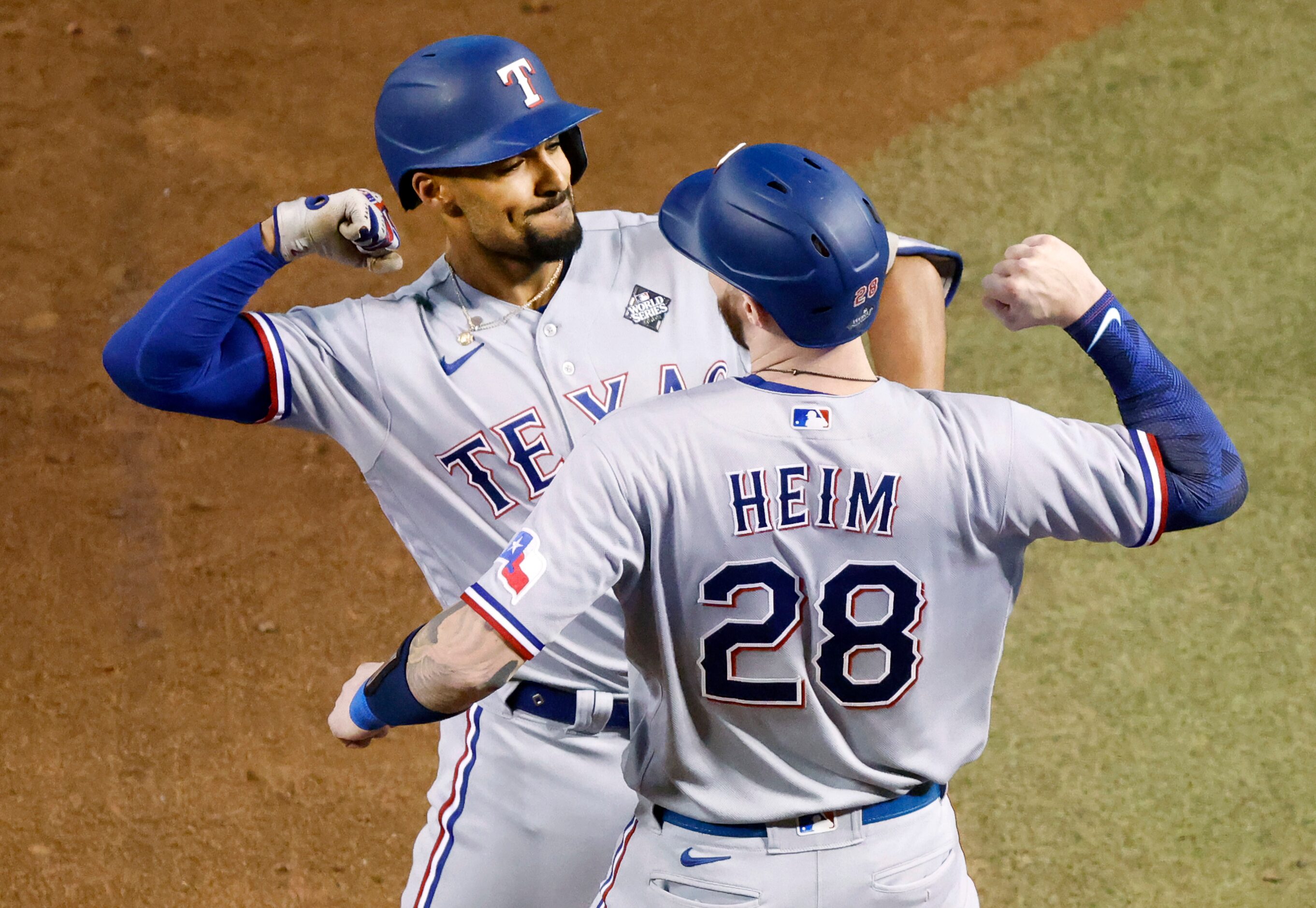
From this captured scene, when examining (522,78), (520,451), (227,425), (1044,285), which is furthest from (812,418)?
(227,425)

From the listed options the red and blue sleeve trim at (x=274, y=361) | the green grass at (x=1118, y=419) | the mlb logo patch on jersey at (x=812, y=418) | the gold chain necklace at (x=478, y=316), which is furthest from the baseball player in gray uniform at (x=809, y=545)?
the green grass at (x=1118, y=419)

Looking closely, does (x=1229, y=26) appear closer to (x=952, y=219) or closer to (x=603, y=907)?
(x=952, y=219)

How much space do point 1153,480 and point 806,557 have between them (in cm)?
50

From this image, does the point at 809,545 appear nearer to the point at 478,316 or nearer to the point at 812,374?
the point at 812,374

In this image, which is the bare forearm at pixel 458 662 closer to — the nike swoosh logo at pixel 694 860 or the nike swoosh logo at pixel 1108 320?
the nike swoosh logo at pixel 694 860

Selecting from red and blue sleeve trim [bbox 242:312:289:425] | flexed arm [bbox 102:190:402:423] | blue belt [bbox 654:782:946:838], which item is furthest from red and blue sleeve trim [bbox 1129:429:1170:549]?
red and blue sleeve trim [bbox 242:312:289:425]

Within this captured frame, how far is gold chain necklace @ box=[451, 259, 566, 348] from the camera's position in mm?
2363

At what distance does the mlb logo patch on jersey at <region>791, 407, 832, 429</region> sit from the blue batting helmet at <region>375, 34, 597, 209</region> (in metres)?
0.85

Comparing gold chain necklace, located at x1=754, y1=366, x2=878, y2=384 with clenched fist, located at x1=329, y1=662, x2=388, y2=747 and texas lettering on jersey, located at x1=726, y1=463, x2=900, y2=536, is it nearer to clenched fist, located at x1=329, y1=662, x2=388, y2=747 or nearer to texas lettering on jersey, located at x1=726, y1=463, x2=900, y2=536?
texas lettering on jersey, located at x1=726, y1=463, x2=900, y2=536

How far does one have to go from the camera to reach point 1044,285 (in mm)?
1822

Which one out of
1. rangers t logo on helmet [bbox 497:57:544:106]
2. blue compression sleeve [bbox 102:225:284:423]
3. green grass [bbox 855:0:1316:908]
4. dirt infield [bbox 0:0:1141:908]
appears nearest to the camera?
blue compression sleeve [bbox 102:225:284:423]

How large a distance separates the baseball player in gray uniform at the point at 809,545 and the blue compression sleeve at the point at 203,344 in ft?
2.29

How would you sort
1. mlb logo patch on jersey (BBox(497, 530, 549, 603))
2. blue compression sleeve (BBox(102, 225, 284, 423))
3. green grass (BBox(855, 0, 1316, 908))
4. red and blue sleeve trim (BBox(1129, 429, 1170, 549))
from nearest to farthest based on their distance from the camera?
1. mlb logo patch on jersey (BBox(497, 530, 549, 603))
2. red and blue sleeve trim (BBox(1129, 429, 1170, 549))
3. blue compression sleeve (BBox(102, 225, 284, 423))
4. green grass (BBox(855, 0, 1316, 908))

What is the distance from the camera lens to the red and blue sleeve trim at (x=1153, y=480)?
1.75 meters
